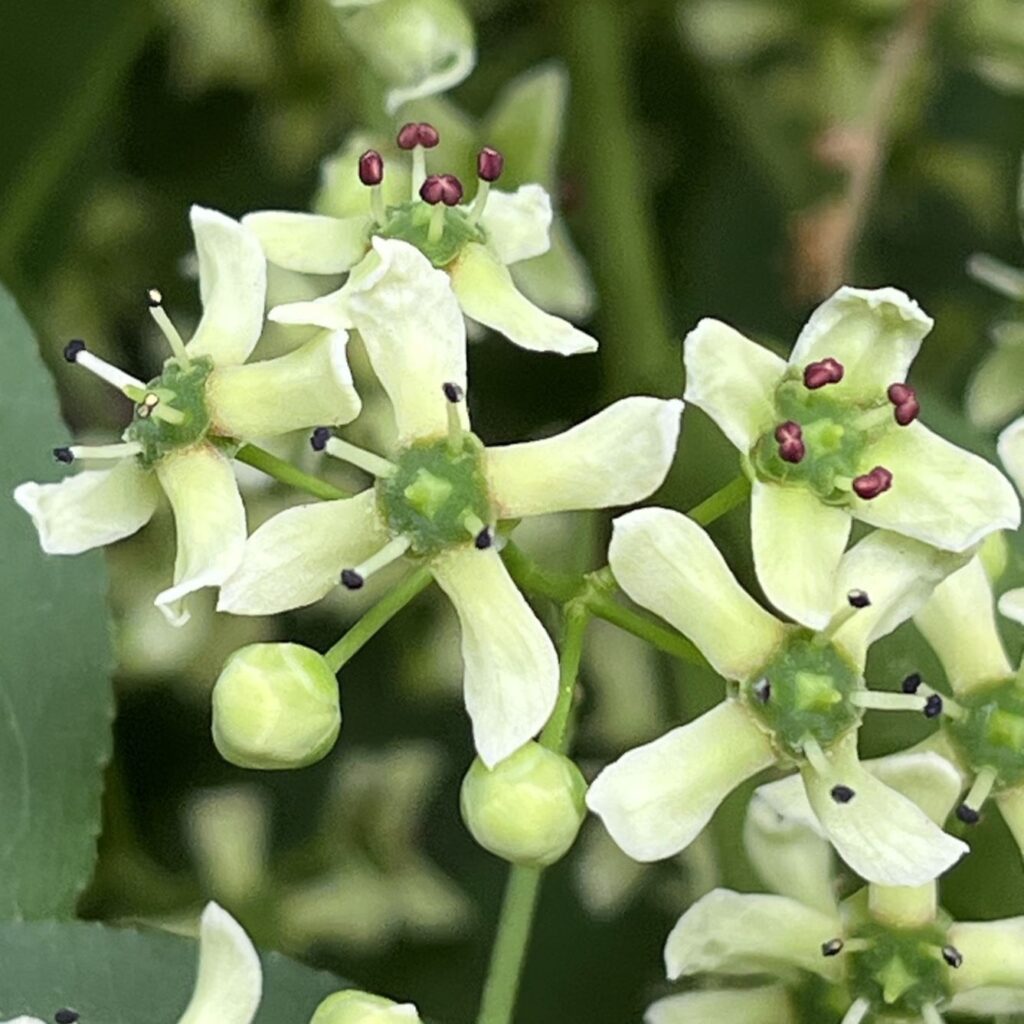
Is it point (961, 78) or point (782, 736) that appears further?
point (961, 78)

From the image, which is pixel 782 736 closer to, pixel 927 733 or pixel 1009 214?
pixel 927 733

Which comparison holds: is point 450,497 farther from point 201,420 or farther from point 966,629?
point 966,629

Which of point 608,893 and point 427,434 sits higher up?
point 427,434

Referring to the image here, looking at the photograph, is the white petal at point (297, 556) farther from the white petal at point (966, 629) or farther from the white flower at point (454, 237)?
the white petal at point (966, 629)

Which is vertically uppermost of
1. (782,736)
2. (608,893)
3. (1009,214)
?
(782,736)

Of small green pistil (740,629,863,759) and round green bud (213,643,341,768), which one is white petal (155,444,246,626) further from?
small green pistil (740,629,863,759)

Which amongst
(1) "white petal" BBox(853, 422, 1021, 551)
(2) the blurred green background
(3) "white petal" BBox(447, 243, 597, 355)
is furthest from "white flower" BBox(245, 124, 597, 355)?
(2) the blurred green background

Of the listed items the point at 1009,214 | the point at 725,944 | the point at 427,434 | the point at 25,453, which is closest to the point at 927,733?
the point at 725,944
